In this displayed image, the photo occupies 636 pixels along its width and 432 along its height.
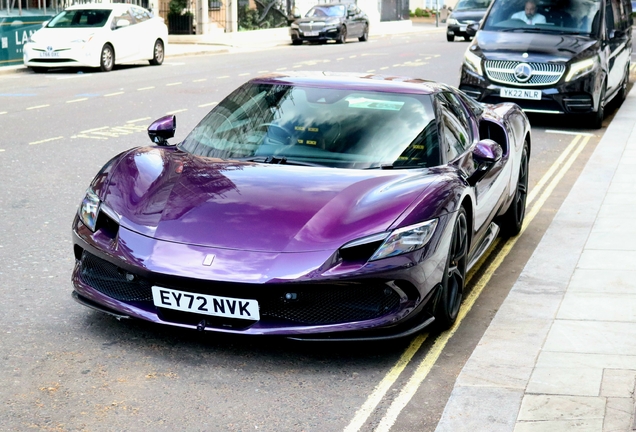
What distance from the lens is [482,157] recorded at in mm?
6344

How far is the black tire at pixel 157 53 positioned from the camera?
2608 cm

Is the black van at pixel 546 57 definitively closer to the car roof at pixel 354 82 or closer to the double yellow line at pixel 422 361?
the double yellow line at pixel 422 361

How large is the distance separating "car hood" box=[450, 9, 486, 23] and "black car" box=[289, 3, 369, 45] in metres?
3.96

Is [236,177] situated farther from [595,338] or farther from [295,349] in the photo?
[595,338]

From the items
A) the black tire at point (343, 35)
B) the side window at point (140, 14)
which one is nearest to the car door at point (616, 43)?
the side window at point (140, 14)

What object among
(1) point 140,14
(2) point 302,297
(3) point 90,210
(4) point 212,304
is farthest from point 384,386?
(1) point 140,14

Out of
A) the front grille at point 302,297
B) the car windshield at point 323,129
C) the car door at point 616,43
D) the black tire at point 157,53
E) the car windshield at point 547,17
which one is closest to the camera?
the front grille at point 302,297

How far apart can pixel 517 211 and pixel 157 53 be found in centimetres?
1926

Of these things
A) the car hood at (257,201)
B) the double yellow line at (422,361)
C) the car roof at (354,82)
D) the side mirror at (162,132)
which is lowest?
the double yellow line at (422,361)

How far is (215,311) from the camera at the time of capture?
4973 millimetres

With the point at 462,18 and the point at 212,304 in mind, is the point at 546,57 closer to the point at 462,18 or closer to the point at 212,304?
the point at 212,304

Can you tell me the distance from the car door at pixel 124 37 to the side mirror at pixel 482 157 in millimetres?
18711

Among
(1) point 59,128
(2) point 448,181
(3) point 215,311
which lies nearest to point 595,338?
(2) point 448,181

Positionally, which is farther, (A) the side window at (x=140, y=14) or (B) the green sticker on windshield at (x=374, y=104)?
(A) the side window at (x=140, y=14)
